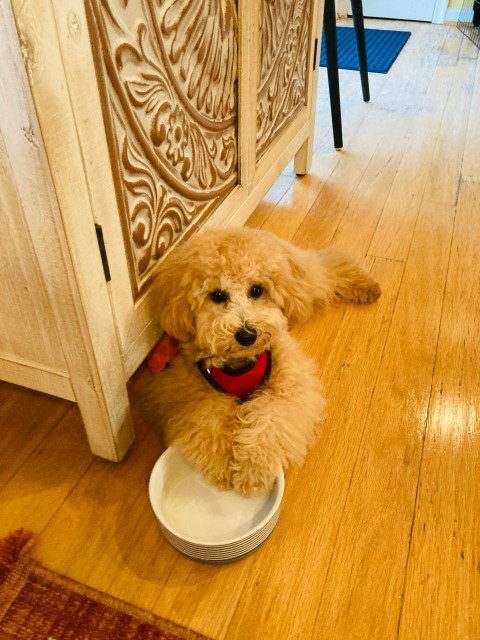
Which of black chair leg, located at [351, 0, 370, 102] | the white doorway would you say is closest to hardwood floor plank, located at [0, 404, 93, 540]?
black chair leg, located at [351, 0, 370, 102]

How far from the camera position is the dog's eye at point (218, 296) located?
95 centimetres

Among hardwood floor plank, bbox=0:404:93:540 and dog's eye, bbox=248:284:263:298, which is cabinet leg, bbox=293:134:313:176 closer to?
dog's eye, bbox=248:284:263:298

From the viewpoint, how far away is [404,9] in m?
3.89

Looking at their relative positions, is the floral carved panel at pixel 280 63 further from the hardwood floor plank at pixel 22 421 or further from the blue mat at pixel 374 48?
the blue mat at pixel 374 48

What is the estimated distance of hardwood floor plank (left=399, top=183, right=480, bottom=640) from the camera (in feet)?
2.74

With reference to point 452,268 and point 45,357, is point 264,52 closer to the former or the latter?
point 452,268

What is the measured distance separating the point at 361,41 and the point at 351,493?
7.26 feet

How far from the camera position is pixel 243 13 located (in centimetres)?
120

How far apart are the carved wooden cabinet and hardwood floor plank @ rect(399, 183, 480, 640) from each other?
1.98ft

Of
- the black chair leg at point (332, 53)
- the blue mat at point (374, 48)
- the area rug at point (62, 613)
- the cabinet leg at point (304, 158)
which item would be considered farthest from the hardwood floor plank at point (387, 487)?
the blue mat at point (374, 48)

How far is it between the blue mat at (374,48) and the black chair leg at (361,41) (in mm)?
469

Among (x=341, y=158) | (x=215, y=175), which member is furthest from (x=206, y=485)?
(x=341, y=158)

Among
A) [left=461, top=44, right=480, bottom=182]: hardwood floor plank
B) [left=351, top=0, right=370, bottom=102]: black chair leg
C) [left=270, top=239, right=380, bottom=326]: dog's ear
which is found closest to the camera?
[left=270, top=239, right=380, bottom=326]: dog's ear

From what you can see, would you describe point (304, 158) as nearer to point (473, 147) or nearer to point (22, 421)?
point (473, 147)
